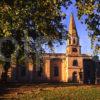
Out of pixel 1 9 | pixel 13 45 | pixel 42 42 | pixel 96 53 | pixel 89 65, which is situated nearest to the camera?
pixel 1 9

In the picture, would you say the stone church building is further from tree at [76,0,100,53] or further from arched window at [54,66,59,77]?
tree at [76,0,100,53]

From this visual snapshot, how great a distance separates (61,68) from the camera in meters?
96.6

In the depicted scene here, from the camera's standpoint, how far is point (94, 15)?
71.8 feet

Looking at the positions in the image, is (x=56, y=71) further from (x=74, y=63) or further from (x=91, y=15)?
(x=91, y=15)

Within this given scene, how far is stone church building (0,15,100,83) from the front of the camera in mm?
91000

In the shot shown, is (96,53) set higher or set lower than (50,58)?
lower

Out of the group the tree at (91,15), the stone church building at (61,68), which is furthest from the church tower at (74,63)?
the tree at (91,15)

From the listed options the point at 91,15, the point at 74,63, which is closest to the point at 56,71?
the point at 74,63

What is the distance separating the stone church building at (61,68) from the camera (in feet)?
299

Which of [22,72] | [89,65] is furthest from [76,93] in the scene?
[22,72]

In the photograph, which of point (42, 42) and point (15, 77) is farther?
point (15, 77)

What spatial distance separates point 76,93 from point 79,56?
227 ft

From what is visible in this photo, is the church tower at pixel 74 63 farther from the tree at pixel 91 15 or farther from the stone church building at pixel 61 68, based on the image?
the tree at pixel 91 15

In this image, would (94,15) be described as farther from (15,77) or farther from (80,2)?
(15,77)
